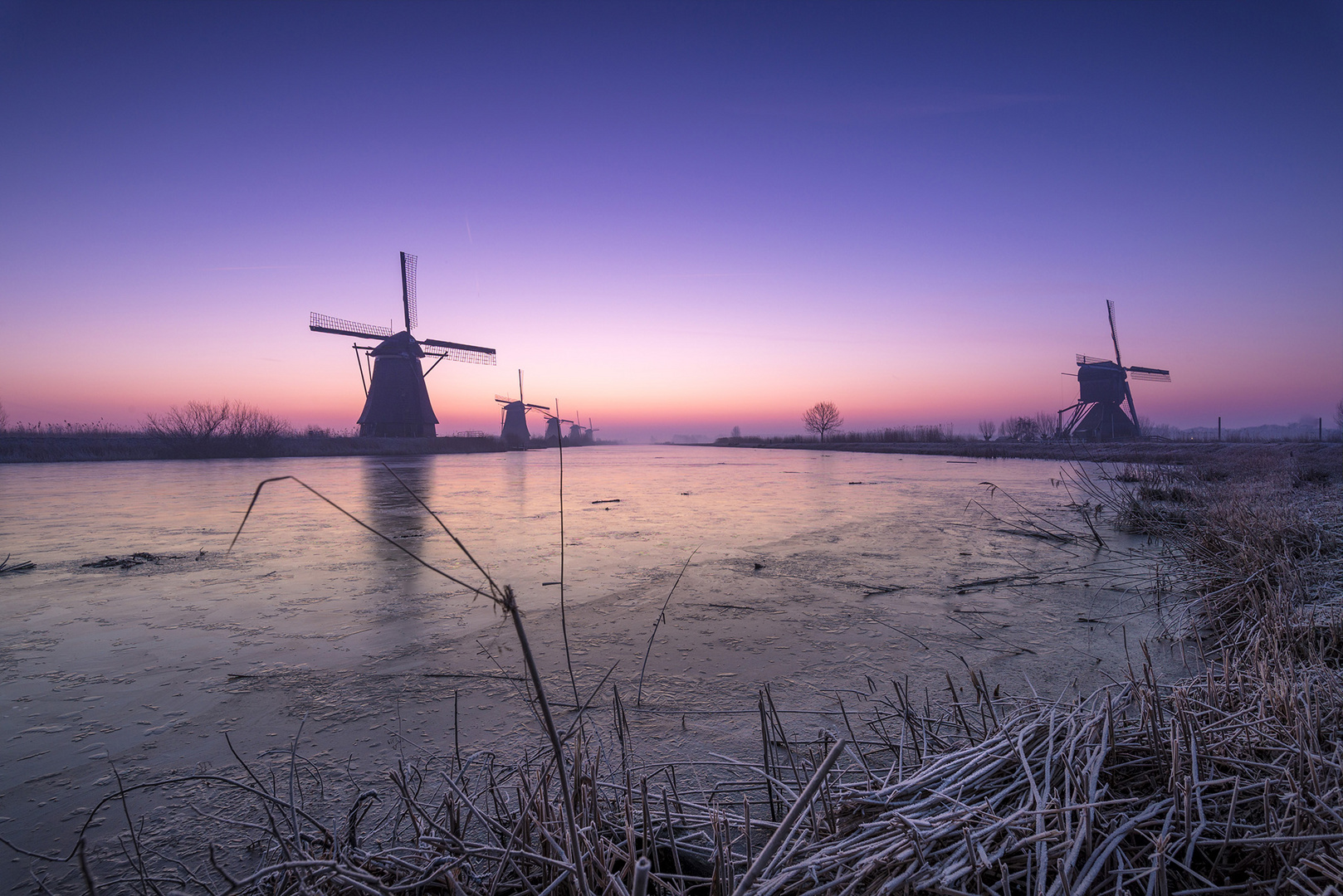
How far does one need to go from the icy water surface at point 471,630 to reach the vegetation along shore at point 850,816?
1.18 ft

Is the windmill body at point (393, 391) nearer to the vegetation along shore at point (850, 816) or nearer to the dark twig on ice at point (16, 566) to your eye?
the dark twig on ice at point (16, 566)

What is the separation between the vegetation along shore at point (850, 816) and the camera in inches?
45.6

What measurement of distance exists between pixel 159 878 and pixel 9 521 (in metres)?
11.1

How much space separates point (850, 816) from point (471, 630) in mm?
3176

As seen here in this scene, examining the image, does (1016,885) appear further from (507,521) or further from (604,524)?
(507,521)

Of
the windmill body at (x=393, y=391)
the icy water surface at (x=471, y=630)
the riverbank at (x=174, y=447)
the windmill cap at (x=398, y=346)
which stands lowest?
the icy water surface at (x=471, y=630)

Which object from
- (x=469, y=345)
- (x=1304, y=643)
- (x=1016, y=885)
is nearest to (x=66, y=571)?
(x=1016, y=885)

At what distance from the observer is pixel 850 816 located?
4.75 ft

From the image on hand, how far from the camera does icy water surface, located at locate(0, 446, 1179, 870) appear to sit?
2.57 meters

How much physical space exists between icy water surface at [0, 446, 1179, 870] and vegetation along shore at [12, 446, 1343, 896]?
14.2 inches

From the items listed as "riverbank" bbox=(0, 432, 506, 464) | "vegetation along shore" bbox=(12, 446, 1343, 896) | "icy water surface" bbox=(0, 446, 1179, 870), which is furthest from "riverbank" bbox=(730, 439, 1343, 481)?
"riverbank" bbox=(0, 432, 506, 464)

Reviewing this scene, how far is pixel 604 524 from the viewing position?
8.49 m

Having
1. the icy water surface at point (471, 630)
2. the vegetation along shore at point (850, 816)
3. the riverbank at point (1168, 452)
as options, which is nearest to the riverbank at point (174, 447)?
the icy water surface at point (471, 630)

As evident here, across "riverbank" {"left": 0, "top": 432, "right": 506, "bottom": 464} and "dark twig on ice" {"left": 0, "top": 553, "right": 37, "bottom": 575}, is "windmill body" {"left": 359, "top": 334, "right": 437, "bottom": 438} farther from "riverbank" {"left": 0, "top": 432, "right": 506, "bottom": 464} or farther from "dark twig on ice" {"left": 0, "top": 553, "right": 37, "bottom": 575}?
"dark twig on ice" {"left": 0, "top": 553, "right": 37, "bottom": 575}
